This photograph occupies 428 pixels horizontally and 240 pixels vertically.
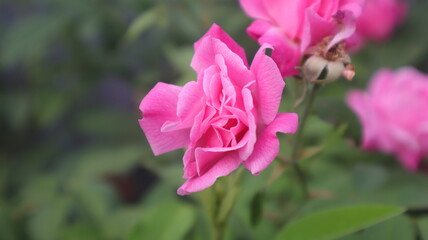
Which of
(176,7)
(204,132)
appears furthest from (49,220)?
(204,132)

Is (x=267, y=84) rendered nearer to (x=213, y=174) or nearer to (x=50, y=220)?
(x=213, y=174)

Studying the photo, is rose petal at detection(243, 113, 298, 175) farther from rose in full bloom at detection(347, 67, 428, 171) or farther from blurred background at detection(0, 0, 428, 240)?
rose in full bloom at detection(347, 67, 428, 171)

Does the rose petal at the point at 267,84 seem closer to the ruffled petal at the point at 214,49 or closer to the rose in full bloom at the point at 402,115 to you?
the ruffled petal at the point at 214,49

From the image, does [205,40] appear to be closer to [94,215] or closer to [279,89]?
[279,89]

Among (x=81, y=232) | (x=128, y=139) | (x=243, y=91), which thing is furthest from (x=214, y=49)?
(x=128, y=139)

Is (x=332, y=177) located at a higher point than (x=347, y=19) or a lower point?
lower

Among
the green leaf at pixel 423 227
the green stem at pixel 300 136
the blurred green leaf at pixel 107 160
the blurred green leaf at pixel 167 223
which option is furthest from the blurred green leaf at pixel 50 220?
the green leaf at pixel 423 227
